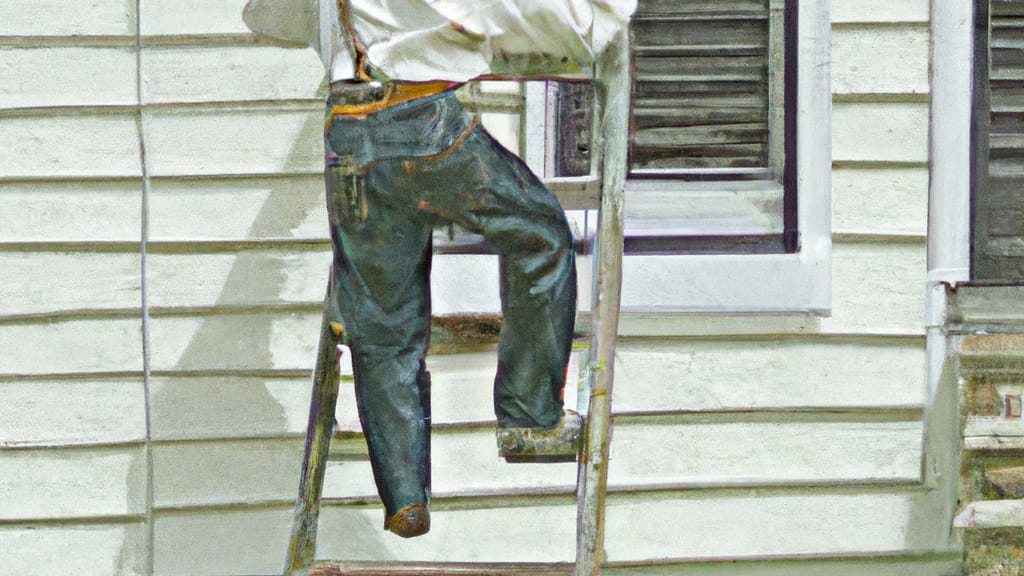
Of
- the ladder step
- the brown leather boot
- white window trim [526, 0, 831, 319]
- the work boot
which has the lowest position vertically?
the ladder step

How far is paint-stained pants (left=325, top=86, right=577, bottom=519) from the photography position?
108 inches

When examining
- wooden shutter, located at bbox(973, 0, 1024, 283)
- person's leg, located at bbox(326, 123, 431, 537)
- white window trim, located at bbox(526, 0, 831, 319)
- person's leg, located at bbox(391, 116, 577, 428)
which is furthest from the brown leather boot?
wooden shutter, located at bbox(973, 0, 1024, 283)

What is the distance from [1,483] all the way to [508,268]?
200 centimetres

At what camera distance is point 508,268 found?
276 centimetres

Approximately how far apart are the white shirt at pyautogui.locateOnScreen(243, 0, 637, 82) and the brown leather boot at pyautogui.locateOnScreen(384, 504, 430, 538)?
943 mm

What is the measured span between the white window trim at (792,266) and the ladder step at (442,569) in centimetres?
129

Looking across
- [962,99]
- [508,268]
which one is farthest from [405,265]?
[962,99]

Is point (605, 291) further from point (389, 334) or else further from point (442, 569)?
point (442, 569)

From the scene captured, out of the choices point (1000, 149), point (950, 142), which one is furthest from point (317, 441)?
point (1000, 149)

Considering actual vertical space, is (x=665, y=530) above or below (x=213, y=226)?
below

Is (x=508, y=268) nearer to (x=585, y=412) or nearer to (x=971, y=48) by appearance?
(x=585, y=412)

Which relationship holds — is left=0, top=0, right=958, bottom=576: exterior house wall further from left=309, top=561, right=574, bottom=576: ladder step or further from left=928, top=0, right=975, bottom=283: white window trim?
left=309, top=561, right=574, bottom=576: ladder step

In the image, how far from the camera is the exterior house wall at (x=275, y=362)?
12.5 feet

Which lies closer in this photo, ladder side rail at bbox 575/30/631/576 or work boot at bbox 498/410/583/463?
ladder side rail at bbox 575/30/631/576
